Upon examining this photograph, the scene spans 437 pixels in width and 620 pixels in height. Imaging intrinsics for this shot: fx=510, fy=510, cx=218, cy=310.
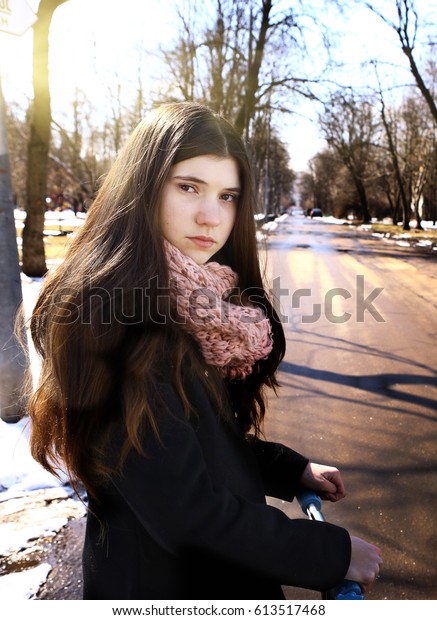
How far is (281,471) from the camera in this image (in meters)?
1.62

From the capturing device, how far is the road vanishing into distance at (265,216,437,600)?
2.85 metres

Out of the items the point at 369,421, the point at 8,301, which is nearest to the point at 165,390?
the point at 8,301

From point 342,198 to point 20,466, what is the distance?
66.4 metres

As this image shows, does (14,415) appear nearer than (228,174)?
No

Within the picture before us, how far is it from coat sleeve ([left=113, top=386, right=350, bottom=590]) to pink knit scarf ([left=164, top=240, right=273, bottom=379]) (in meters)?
0.18

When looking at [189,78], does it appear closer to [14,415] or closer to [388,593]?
[14,415]

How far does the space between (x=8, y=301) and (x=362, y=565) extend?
3.35m

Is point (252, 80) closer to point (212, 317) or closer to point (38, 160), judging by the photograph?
point (38, 160)

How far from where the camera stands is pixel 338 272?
13328mm

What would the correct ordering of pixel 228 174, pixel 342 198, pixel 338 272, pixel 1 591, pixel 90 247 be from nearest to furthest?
pixel 90 247
pixel 228 174
pixel 1 591
pixel 338 272
pixel 342 198

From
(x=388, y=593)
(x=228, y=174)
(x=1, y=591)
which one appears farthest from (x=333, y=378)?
(x=228, y=174)

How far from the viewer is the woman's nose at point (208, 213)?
4.35 feet

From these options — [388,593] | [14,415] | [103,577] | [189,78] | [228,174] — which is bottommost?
[388,593]

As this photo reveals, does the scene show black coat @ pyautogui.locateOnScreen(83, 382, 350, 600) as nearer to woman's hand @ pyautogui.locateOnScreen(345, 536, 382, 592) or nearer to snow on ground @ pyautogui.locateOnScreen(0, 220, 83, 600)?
woman's hand @ pyautogui.locateOnScreen(345, 536, 382, 592)
